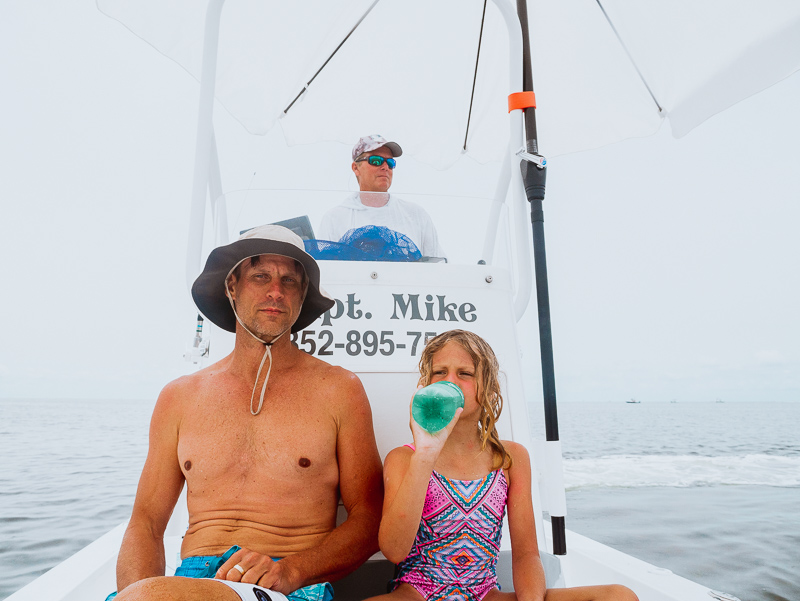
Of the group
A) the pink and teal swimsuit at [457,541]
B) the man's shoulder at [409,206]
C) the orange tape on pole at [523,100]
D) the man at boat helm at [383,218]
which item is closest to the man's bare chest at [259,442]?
the pink and teal swimsuit at [457,541]

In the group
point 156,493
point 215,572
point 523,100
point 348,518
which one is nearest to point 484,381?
point 348,518

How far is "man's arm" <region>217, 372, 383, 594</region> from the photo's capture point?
4.27 feet

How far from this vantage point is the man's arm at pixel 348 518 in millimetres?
1302

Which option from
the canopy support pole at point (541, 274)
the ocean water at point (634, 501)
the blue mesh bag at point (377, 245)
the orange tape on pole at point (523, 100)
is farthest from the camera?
the ocean water at point (634, 501)

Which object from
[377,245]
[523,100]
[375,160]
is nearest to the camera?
[377,245]

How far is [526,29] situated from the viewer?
2828 millimetres

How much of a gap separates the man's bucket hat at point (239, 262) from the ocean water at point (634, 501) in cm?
291

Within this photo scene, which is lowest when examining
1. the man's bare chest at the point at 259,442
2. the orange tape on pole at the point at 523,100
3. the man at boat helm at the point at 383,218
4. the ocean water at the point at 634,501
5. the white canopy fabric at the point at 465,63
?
the ocean water at the point at 634,501

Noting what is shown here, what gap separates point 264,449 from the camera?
1567 millimetres

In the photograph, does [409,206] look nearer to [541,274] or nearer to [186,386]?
[541,274]

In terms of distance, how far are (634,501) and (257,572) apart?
23.3 ft

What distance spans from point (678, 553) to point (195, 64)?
5.28m

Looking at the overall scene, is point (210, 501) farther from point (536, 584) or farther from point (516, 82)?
point (516, 82)

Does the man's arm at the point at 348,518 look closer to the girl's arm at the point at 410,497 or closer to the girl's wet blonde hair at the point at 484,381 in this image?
the girl's arm at the point at 410,497
